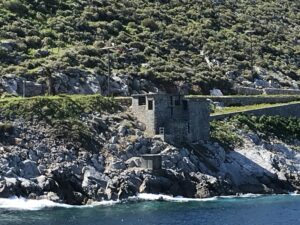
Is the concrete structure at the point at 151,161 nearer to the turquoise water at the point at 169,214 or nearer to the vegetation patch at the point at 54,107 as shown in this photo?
the turquoise water at the point at 169,214

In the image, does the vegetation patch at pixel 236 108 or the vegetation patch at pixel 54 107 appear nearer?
the vegetation patch at pixel 54 107

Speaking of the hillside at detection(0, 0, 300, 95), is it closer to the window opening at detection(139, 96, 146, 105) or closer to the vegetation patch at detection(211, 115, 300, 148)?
the window opening at detection(139, 96, 146, 105)

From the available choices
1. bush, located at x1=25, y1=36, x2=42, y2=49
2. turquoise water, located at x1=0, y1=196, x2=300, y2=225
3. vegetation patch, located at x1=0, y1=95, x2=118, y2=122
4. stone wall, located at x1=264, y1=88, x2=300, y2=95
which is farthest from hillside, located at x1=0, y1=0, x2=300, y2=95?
turquoise water, located at x1=0, y1=196, x2=300, y2=225

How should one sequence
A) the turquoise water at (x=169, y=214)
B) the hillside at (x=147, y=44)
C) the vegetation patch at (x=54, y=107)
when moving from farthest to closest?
the hillside at (x=147, y=44) < the vegetation patch at (x=54, y=107) < the turquoise water at (x=169, y=214)

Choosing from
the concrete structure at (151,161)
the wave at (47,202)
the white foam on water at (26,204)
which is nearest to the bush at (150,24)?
the concrete structure at (151,161)

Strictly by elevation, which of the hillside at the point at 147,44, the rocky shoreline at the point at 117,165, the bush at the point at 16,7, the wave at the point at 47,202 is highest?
the bush at the point at 16,7

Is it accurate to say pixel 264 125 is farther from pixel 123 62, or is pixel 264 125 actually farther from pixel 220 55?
pixel 220 55
